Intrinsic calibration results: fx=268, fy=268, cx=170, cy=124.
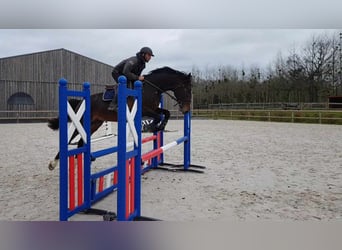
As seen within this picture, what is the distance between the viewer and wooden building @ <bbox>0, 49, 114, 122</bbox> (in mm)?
9016

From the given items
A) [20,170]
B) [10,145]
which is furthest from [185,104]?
[10,145]

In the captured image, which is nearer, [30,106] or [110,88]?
[110,88]

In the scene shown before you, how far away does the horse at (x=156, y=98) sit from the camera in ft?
8.12

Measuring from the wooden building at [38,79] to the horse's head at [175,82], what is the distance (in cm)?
742

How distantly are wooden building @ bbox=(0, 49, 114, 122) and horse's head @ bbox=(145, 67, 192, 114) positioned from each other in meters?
7.42

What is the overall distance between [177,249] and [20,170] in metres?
2.40

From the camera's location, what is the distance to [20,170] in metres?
2.90

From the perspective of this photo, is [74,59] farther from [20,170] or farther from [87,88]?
[87,88]

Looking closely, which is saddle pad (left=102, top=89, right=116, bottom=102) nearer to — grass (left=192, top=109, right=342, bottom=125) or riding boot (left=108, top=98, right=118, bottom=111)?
riding boot (left=108, top=98, right=118, bottom=111)

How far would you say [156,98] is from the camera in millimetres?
2518

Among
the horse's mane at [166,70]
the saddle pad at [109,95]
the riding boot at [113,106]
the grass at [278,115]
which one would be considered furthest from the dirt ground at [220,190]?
the grass at [278,115]

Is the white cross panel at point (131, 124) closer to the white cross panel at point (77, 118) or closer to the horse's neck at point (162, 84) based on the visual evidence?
the white cross panel at point (77, 118)

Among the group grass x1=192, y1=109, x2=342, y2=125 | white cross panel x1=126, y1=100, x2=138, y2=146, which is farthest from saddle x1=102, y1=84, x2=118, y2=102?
grass x1=192, y1=109, x2=342, y2=125
